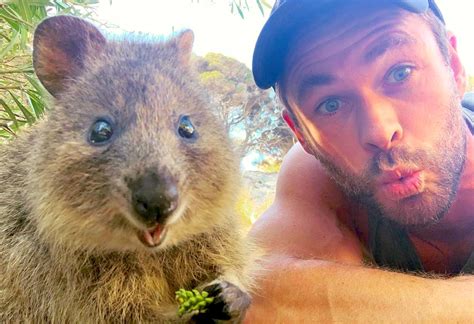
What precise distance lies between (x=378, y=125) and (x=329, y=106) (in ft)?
1.41

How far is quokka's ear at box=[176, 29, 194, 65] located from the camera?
9.07 feet

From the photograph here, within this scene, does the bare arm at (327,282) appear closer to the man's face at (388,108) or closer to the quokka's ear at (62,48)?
the man's face at (388,108)

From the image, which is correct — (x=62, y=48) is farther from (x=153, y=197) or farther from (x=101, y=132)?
(x=153, y=197)

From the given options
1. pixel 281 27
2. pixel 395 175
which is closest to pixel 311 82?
pixel 281 27

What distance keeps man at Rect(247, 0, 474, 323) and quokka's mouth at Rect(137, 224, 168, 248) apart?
3.29 ft

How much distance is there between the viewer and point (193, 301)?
86.5 inches

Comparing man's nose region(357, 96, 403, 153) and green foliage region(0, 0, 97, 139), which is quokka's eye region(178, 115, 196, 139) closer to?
green foliage region(0, 0, 97, 139)

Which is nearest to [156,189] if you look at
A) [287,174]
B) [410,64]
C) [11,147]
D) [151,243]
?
[151,243]

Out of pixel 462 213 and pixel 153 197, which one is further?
pixel 462 213

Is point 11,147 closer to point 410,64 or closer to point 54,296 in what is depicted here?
point 54,296

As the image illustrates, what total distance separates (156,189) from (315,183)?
2.33m

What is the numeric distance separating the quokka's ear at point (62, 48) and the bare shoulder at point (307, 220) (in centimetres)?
160

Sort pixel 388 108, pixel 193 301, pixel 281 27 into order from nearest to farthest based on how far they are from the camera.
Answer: pixel 193 301 < pixel 388 108 < pixel 281 27

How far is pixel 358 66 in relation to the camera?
3150mm
